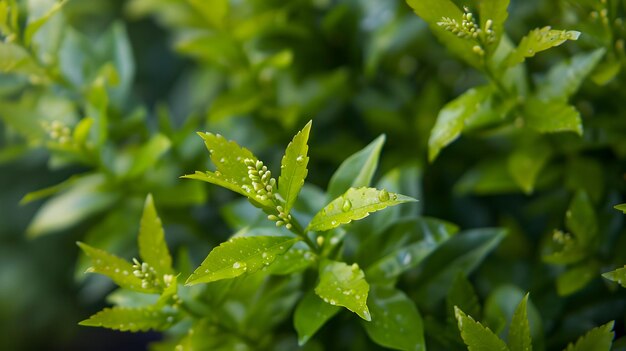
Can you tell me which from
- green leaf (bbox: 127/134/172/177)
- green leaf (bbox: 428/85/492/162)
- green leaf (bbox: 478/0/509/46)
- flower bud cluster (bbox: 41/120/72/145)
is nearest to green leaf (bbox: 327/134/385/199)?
green leaf (bbox: 428/85/492/162)

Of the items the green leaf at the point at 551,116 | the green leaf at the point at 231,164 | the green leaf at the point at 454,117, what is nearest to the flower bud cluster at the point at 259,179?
the green leaf at the point at 231,164

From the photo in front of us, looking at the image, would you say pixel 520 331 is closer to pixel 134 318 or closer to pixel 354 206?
pixel 354 206

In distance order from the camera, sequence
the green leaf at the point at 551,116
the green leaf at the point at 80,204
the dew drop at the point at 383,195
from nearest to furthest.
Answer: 1. the dew drop at the point at 383,195
2. the green leaf at the point at 551,116
3. the green leaf at the point at 80,204

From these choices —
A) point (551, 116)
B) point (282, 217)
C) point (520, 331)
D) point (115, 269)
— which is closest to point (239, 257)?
point (282, 217)

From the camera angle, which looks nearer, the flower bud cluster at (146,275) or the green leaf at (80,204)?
the flower bud cluster at (146,275)

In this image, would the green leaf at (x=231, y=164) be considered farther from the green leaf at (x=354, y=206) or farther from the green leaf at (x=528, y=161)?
the green leaf at (x=528, y=161)

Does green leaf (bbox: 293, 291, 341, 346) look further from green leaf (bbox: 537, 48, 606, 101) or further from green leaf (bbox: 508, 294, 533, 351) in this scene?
green leaf (bbox: 537, 48, 606, 101)
